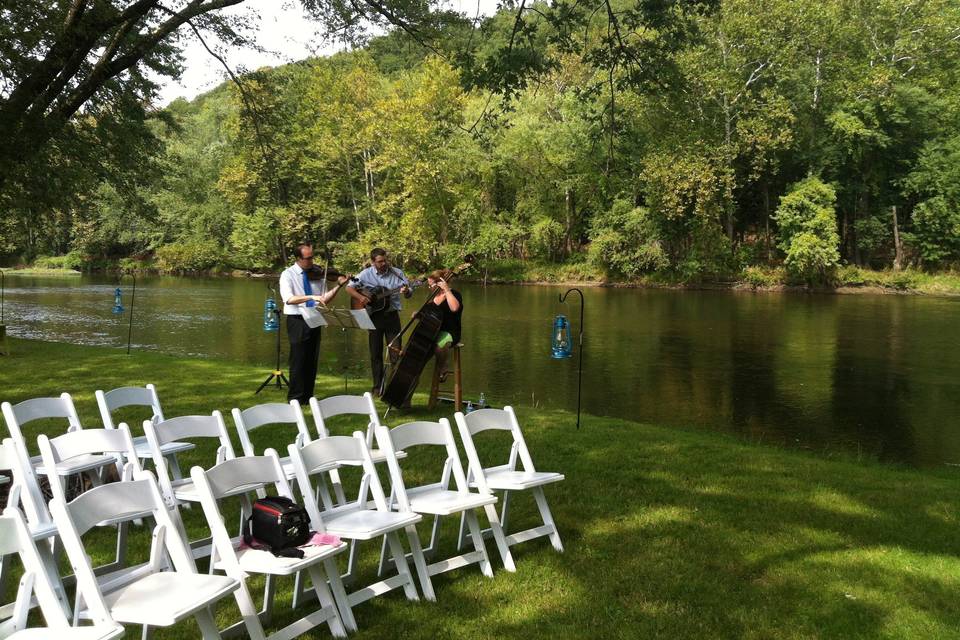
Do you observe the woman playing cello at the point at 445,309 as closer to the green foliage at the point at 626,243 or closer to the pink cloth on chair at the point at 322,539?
the pink cloth on chair at the point at 322,539

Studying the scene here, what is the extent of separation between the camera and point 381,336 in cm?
1070

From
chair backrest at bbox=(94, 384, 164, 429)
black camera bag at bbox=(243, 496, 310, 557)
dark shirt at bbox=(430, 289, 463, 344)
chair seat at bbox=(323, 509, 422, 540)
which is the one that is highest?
dark shirt at bbox=(430, 289, 463, 344)

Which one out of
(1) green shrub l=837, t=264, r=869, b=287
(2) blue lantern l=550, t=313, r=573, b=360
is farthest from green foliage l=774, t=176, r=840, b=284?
(2) blue lantern l=550, t=313, r=573, b=360

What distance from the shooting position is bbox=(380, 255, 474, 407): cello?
9242mm

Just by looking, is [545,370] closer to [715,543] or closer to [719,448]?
[719,448]

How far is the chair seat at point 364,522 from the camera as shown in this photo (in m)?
3.86

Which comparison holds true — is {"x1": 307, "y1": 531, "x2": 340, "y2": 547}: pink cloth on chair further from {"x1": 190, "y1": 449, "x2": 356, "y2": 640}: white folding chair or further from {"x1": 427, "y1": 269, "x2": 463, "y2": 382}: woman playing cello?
{"x1": 427, "y1": 269, "x2": 463, "y2": 382}: woman playing cello

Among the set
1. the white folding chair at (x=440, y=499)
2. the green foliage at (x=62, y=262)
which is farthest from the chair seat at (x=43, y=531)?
the green foliage at (x=62, y=262)

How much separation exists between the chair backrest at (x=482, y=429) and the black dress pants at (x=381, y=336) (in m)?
5.08

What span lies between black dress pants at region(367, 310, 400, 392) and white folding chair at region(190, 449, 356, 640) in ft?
21.0

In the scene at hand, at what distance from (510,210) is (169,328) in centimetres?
3059

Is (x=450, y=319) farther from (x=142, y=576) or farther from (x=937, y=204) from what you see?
(x=937, y=204)

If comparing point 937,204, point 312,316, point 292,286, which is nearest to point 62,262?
point 937,204

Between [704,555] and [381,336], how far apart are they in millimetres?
6472
